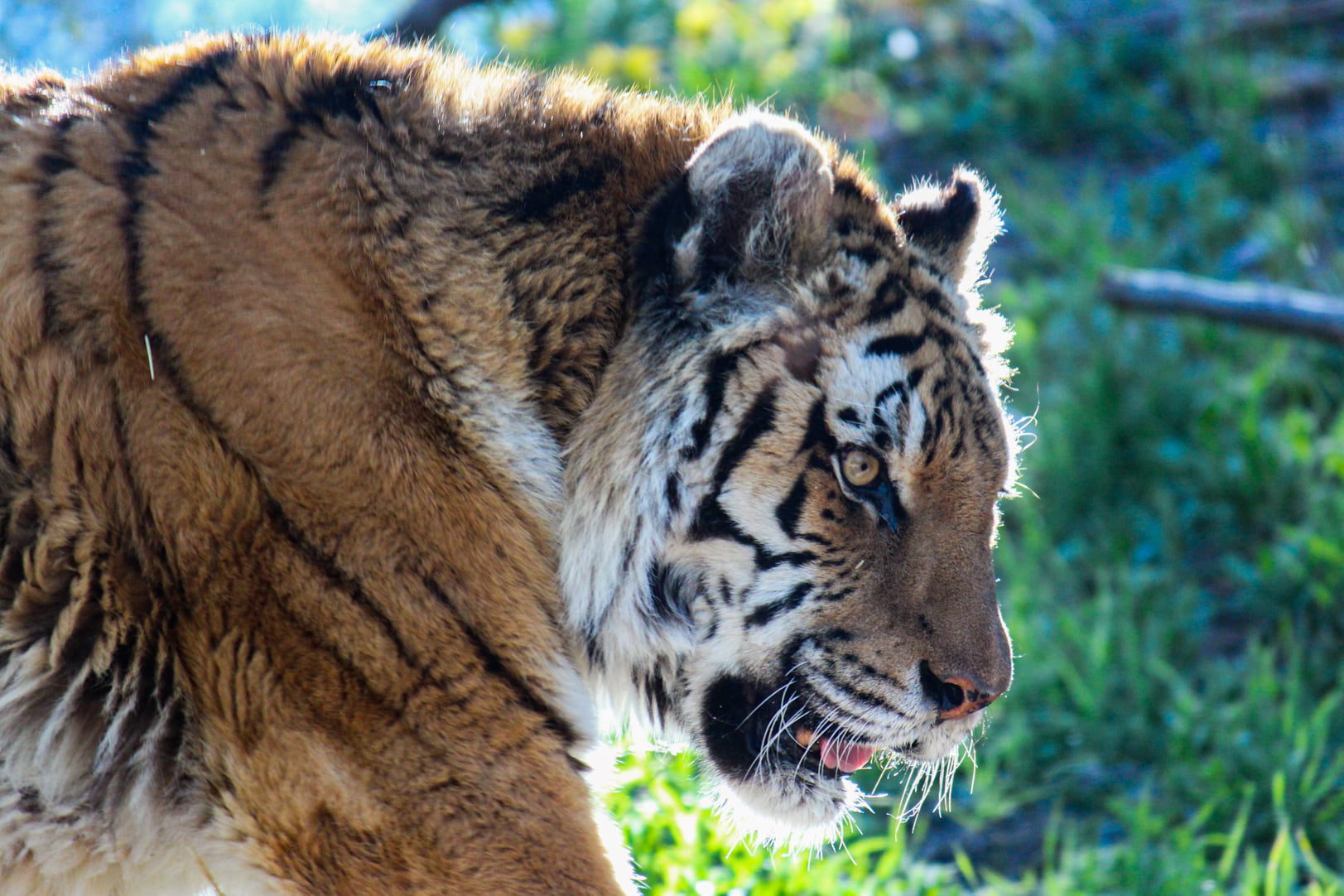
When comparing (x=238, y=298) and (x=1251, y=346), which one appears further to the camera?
(x=1251, y=346)

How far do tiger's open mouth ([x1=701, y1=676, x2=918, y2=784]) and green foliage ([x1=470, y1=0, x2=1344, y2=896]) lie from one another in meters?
0.30

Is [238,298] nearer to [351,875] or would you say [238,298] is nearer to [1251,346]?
[351,875]

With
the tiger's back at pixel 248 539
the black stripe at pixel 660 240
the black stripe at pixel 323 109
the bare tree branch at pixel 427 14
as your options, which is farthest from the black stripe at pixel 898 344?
the bare tree branch at pixel 427 14

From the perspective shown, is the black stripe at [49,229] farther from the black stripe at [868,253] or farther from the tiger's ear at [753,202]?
the black stripe at [868,253]

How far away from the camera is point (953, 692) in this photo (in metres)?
2.49

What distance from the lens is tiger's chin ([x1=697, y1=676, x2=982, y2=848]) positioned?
8.37 ft

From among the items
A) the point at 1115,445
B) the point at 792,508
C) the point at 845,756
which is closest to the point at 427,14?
the point at 1115,445

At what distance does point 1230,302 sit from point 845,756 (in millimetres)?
2637

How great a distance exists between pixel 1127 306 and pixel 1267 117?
2294mm

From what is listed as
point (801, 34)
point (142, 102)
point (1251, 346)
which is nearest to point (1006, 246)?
point (1251, 346)

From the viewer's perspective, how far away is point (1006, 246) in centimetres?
621

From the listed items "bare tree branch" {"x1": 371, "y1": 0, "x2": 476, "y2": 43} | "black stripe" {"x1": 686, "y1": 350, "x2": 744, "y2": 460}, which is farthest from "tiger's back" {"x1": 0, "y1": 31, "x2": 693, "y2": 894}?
"bare tree branch" {"x1": 371, "y1": 0, "x2": 476, "y2": 43}

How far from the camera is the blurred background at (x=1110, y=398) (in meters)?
3.33

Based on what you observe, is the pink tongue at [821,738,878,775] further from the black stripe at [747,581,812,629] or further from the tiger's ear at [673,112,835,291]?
the tiger's ear at [673,112,835,291]
